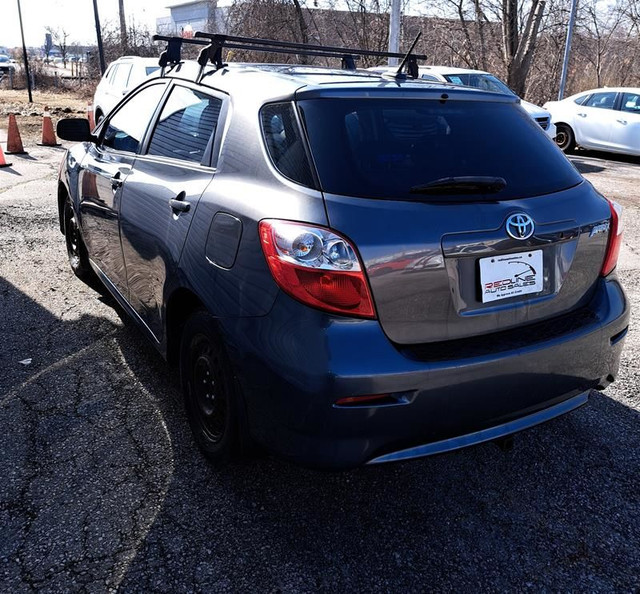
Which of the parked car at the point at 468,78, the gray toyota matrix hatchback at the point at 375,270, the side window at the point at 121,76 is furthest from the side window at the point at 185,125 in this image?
the side window at the point at 121,76

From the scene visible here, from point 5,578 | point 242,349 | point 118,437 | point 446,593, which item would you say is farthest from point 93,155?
point 446,593

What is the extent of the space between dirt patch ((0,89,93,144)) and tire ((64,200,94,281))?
10693 millimetres

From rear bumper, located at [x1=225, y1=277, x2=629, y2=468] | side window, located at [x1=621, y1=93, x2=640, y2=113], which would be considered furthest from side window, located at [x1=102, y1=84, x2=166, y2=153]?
side window, located at [x1=621, y1=93, x2=640, y2=113]

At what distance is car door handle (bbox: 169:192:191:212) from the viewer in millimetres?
2855

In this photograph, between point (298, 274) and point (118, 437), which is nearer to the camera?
point (298, 274)

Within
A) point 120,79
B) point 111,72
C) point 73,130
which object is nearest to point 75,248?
point 73,130

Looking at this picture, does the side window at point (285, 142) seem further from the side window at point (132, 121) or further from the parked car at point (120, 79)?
the parked car at point (120, 79)

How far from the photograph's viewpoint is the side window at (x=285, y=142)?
93.9 inches

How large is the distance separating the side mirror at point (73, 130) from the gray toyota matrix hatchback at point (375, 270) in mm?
1631

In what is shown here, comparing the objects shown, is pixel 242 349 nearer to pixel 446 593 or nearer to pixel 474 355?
pixel 474 355

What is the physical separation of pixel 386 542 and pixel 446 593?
0.32m

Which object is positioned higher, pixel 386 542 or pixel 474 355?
pixel 474 355

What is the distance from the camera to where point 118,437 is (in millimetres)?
3139

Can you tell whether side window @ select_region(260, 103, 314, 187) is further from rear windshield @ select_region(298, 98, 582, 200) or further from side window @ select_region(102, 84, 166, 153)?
side window @ select_region(102, 84, 166, 153)
